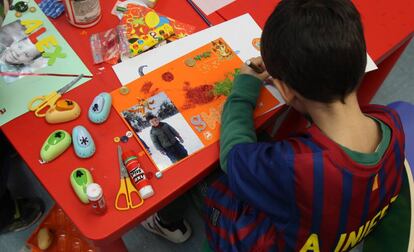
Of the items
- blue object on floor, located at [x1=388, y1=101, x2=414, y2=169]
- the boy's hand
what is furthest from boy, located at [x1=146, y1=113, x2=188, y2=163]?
blue object on floor, located at [x1=388, y1=101, x2=414, y2=169]

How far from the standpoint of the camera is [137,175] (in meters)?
0.76

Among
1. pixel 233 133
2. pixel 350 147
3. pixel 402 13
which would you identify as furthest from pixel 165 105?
pixel 402 13

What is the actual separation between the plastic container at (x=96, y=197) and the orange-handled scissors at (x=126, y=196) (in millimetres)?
30

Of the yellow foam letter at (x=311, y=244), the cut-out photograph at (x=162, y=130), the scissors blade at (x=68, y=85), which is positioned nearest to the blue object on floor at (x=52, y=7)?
the scissors blade at (x=68, y=85)

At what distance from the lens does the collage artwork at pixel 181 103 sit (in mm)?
827

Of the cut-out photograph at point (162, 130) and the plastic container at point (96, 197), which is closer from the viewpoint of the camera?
the plastic container at point (96, 197)

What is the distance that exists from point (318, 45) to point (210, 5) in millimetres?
439

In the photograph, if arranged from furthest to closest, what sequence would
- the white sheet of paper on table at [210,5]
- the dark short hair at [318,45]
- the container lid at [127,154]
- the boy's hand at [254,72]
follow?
1. the white sheet of paper on table at [210,5]
2. the boy's hand at [254,72]
3. the container lid at [127,154]
4. the dark short hair at [318,45]

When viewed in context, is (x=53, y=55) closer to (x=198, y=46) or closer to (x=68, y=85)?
(x=68, y=85)

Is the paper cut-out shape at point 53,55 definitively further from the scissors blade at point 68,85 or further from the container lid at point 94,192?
the container lid at point 94,192

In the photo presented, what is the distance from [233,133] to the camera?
81 cm

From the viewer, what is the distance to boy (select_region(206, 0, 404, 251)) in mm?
691

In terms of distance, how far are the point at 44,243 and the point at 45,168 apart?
57 cm

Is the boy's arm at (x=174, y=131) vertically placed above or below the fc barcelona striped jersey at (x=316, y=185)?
above
